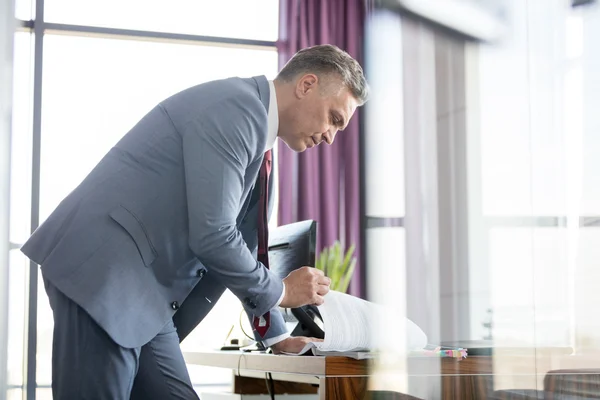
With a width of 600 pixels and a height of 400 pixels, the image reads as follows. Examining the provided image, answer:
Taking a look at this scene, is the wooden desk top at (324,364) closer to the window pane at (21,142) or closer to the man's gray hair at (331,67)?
the man's gray hair at (331,67)

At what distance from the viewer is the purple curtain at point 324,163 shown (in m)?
4.34

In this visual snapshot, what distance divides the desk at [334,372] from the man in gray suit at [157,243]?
15 cm

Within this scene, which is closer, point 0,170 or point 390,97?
point 390,97

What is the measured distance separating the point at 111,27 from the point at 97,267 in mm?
3259

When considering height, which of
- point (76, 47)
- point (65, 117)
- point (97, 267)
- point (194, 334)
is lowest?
point (194, 334)

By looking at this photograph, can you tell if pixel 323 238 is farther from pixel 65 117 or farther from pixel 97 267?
pixel 97 267

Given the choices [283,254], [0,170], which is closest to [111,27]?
[0,170]

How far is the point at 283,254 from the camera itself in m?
2.01

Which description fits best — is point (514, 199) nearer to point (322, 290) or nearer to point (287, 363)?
point (322, 290)

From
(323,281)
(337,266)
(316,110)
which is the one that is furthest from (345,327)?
(337,266)

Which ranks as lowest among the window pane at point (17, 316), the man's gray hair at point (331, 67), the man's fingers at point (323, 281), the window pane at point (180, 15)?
the window pane at point (17, 316)

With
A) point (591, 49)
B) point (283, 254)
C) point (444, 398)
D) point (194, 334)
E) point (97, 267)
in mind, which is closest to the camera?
point (591, 49)

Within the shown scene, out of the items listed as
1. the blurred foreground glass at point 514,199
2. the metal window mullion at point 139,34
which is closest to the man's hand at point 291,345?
the blurred foreground glass at point 514,199

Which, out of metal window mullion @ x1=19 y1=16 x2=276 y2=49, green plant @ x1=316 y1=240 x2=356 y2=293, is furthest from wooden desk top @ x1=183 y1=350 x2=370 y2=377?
metal window mullion @ x1=19 y1=16 x2=276 y2=49
